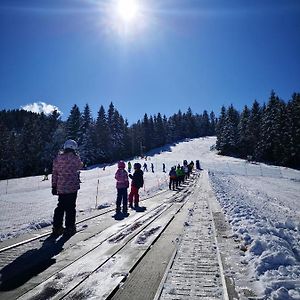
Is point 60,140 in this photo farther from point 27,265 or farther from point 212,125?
point 212,125

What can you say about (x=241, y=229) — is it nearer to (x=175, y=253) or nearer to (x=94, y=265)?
(x=175, y=253)

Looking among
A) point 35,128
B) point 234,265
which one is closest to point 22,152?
point 35,128

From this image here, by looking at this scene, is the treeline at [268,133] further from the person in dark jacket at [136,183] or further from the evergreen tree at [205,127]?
the evergreen tree at [205,127]

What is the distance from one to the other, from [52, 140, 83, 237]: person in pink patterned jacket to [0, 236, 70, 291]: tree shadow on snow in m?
1.06

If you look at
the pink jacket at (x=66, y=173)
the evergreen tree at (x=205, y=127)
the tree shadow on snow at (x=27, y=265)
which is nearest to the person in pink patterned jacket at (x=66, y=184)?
the pink jacket at (x=66, y=173)

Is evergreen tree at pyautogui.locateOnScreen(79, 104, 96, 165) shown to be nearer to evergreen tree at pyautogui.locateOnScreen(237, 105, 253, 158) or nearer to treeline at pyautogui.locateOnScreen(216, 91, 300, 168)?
treeline at pyautogui.locateOnScreen(216, 91, 300, 168)

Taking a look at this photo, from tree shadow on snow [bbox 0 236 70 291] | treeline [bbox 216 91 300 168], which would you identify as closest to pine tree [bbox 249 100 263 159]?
treeline [bbox 216 91 300 168]

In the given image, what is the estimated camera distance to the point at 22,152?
237 ft

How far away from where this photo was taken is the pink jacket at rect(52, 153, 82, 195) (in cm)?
667

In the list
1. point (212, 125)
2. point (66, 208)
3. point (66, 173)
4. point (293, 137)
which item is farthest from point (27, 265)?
point (212, 125)

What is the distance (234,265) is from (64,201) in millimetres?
3894

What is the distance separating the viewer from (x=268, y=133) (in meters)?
70.2

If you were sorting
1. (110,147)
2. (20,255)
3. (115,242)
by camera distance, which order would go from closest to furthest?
(20,255), (115,242), (110,147)

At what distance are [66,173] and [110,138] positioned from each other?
80356 millimetres
